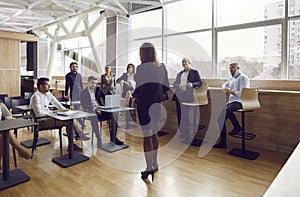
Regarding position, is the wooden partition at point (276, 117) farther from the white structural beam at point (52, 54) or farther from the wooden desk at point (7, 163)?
the white structural beam at point (52, 54)

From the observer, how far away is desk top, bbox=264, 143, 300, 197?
1.06m

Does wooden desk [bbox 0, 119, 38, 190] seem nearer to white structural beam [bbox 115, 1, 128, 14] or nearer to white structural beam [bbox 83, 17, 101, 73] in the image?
white structural beam [bbox 115, 1, 128, 14]

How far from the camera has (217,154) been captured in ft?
13.2

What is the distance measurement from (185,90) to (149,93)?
202 cm

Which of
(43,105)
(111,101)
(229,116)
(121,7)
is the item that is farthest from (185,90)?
(121,7)

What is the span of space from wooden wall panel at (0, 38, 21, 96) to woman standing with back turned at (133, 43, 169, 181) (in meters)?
6.62

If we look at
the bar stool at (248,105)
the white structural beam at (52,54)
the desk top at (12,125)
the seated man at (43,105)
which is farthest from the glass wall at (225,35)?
the white structural beam at (52,54)

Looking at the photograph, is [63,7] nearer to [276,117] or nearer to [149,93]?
[149,93]

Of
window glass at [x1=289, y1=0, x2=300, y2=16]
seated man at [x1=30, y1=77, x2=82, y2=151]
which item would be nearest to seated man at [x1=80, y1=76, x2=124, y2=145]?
seated man at [x1=30, y1=77, x2=82, y2=151]

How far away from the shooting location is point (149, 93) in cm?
289

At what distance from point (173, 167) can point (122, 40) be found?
514 cm

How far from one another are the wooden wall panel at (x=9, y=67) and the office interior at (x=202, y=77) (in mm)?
30

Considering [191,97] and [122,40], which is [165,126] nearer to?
[191,97]

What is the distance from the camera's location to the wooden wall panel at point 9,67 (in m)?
7.61
